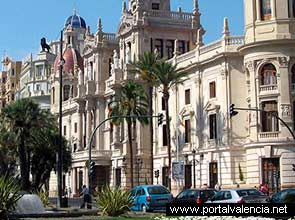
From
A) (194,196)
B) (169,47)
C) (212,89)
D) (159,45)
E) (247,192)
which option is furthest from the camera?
(169,47)

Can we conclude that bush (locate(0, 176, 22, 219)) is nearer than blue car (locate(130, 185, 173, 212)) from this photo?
Yes

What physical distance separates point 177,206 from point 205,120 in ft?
139

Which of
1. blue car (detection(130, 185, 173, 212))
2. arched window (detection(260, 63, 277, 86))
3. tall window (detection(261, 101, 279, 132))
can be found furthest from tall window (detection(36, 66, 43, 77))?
blue car (detection(130, 185, 173, 212))

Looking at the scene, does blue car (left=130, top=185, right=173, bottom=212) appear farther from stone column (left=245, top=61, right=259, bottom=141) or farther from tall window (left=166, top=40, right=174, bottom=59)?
tall window (left=166, top=40, right=174, bottom=59)

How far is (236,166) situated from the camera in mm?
53500

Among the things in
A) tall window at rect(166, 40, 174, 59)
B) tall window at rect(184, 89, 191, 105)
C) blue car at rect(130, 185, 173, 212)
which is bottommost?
blue car at rect(130, 185, 173, 212)

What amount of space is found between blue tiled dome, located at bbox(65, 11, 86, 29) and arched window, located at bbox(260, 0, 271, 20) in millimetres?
74005

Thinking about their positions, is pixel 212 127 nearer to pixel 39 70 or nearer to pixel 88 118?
pixel 88 118

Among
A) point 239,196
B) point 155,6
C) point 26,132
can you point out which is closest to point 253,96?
point 26,132

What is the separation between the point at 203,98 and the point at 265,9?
429 inches

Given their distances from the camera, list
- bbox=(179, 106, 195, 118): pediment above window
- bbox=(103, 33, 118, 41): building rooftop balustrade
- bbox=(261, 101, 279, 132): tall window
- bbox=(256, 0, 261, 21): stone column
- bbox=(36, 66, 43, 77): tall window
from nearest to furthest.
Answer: bbox=(261, 101, 279, 132): tall window < bbox=(256, 0, 261, 21): stone column < bbox=(179, 106, 195, 118): pediment above window < bbox=(103, 33, 118, 41): building rooftop balustrade < bbox=(36, 66, 43, 77): tall window

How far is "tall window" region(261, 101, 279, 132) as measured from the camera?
49969 mm

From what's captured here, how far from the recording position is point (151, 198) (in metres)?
35.7

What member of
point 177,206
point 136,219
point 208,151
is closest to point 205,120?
point 208,151
